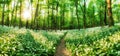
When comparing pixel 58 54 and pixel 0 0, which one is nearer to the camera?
pixel 58 54

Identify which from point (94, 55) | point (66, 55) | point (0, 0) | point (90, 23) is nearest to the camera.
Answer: point (94, 55)

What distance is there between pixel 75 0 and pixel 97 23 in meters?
32.8

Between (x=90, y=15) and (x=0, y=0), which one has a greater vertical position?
(x=0, y=0)

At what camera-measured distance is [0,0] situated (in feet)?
158

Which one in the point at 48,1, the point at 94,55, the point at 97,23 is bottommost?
the point at 97,23

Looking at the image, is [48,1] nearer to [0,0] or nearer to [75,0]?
[75,0]

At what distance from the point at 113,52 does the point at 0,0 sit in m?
41.5

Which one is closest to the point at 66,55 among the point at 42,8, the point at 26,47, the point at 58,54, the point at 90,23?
the point at 58,54

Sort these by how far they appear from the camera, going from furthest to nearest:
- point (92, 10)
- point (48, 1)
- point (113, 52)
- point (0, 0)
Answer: point (92, 10) < point (48, 1) < point (0, 0) < point (113, 52)

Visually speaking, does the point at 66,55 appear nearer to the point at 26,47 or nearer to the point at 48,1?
the point at 26,47

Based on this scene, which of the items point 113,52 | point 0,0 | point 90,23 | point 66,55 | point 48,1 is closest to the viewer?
point 113,52

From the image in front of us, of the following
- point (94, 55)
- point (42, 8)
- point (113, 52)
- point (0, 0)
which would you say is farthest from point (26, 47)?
point (42, 8)

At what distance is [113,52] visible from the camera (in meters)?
10.8

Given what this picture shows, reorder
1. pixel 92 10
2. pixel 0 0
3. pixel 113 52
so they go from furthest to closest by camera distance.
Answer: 1. pixel 92 10
2. pixel 0 0
3. pixel 113 52
